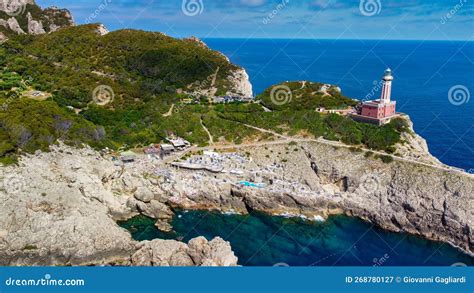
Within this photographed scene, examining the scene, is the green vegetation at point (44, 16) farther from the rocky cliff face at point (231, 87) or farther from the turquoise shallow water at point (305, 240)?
the turquoise shallow water at point (305, 240)

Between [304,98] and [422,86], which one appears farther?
[422,86]

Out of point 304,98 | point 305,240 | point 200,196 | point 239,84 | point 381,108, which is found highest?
point 239,84

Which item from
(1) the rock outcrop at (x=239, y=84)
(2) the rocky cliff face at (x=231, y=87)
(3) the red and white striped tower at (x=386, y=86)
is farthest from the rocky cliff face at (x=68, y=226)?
(1) the rock outcrop at (x=239, y=84)

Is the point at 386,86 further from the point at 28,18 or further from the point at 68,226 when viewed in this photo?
the point at 28,18

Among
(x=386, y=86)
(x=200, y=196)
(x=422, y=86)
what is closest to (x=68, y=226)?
(x=200, y=196)

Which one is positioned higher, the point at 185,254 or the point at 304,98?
A: the point at 304,98

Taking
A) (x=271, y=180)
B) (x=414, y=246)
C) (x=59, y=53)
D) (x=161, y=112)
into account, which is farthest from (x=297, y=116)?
(x=59, y=53)

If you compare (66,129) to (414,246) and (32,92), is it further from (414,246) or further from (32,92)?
(414,246)
